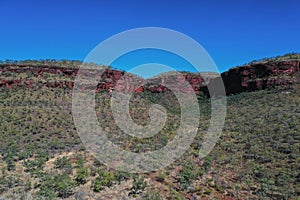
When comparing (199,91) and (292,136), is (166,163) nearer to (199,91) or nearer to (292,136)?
(292,136)

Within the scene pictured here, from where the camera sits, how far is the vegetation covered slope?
17.0 m

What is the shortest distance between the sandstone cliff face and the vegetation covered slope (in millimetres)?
4181

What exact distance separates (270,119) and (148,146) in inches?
501

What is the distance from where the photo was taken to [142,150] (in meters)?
23.3

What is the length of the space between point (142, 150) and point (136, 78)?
28361mm

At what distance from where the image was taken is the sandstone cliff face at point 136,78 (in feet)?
133

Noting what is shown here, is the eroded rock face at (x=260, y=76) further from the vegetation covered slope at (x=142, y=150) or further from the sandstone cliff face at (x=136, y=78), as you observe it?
the vegetation covered slope at (x=142, y=150)

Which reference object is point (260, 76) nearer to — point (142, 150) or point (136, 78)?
point (136, 78)

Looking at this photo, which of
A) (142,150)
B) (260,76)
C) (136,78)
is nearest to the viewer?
(142,150)

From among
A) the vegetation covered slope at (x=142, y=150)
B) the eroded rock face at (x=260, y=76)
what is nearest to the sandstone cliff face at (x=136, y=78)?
the eroded rock face at (x=260, y=76)

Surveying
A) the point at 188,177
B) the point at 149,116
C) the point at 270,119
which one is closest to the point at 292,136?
the point at 270,119

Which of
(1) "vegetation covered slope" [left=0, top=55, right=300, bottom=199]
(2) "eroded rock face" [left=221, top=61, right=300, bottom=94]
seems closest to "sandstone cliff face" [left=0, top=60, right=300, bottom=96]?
(2) "eroded rock face" [left=221, top=61, right=300, bottom=94]

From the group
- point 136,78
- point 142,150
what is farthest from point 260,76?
point 142,150

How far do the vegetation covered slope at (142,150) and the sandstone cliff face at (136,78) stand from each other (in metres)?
4.18
